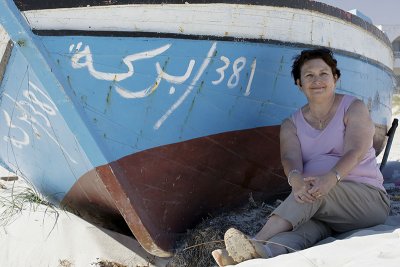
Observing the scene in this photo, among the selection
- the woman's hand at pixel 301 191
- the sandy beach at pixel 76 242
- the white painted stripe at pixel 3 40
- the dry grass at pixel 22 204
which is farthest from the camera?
the dry grass at pixel 22 204

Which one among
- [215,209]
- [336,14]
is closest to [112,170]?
[215,209]

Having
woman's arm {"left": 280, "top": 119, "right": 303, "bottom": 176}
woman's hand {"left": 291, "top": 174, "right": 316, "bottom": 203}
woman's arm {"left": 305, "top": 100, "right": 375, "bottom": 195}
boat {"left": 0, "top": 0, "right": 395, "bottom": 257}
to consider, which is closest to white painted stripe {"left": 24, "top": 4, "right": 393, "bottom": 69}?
boat {"left": 0, "top": 0, "right": 395, "bottom": 257}

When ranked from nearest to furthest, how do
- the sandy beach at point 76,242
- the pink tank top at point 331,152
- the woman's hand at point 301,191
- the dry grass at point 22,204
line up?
1. the sandy beach at point 76,242
2. the woman's hand at point 301,191
3. the pink tank top at point 331,152
4. the dry grass at point 22,204

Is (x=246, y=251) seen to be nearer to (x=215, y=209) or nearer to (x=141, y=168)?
(x=141, y=168)

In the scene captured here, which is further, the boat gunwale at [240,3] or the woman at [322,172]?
the woman at [322,172]

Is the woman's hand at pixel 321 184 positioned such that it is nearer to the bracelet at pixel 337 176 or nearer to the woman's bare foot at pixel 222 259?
the bracelet at pixel 337 176

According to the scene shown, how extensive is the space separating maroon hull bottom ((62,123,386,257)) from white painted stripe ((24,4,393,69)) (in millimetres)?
598

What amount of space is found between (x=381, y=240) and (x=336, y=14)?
1917 mm

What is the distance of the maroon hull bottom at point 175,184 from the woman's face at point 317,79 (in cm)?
59

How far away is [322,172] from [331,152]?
121mm

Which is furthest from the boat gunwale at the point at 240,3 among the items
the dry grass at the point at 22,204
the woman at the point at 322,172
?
→ the dry grass at the point at 22,204

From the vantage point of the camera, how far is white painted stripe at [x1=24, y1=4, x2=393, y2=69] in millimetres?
2473

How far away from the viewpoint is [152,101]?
2799 mm

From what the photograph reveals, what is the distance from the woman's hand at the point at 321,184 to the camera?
2527mm
